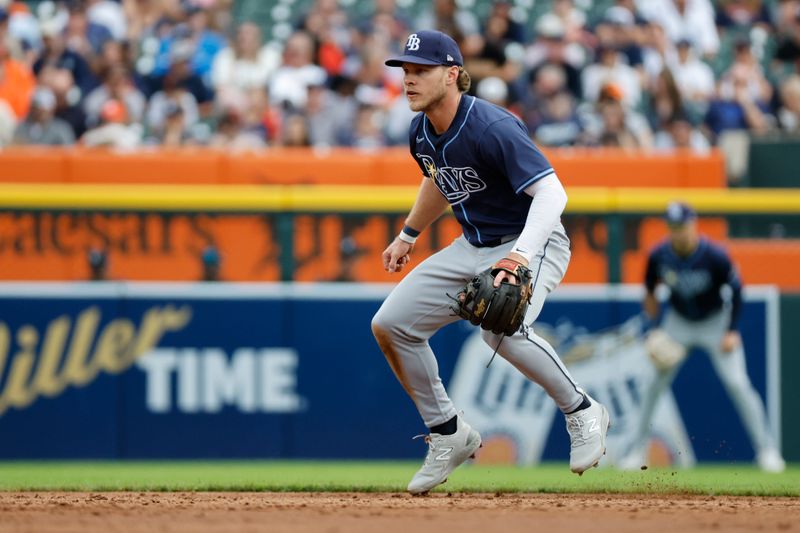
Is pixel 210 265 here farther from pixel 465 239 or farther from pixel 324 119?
pixel 465 239

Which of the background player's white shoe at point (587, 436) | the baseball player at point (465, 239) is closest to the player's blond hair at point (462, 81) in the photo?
the baseball player at point (465, 239)

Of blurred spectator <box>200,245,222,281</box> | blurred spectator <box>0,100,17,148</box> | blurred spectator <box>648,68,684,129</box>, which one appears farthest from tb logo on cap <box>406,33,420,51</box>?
blurred spectator <box>648,68,684,129</box>

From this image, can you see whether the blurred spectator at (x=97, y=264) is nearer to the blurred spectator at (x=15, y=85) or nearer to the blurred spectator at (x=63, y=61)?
the blurred spectator at (x=15, y=85)

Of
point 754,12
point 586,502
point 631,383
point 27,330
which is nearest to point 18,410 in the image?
point 27,330

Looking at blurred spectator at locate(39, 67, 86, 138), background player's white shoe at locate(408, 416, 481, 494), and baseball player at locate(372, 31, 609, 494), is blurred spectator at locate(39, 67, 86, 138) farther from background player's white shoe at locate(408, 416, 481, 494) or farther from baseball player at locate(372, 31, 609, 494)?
background player's white shoe at locate(408, 416, 481, 494)

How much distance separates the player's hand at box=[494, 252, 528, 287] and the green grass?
159cm

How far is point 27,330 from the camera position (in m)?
9.66

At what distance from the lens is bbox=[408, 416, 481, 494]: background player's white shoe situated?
5.92 meters

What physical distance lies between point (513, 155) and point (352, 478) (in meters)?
3.09

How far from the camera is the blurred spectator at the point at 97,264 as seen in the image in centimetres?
970

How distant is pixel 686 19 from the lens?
43.7 ft

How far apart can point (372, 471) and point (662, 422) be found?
2.40m

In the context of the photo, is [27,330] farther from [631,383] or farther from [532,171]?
[532,171]

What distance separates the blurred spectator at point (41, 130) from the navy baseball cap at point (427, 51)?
232 inches
